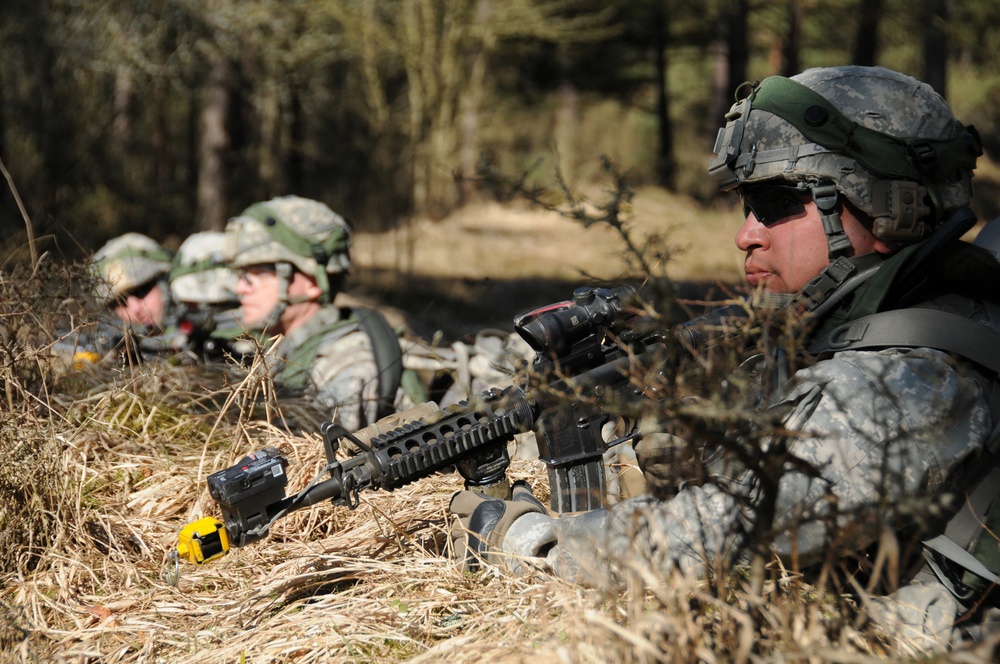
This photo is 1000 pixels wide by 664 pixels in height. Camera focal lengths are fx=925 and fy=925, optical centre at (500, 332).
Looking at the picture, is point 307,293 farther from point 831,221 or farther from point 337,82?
point 337,82

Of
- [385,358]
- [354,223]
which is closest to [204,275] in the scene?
[385,358]

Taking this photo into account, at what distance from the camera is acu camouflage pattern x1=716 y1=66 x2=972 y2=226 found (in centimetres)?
235

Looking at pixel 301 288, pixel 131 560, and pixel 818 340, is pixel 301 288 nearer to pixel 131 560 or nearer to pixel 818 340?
pixel 131 560

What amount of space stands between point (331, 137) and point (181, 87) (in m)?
5.25

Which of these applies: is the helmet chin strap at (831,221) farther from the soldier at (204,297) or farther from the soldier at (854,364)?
the soldier at (204,297)

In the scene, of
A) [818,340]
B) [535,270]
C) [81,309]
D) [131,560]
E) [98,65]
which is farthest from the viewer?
[535,270]

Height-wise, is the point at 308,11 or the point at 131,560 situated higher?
the point at 308,11

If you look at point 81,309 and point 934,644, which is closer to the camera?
point 934,644

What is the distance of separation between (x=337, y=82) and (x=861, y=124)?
19.1 metres

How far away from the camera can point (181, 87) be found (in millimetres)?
14469

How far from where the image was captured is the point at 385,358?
4492mm

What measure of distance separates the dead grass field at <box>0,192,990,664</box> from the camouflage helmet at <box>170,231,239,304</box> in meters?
1.07

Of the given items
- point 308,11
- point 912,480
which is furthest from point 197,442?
point 308,11

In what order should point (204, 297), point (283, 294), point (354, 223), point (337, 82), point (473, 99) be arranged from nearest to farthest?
point (283, 294) → point (204, 297) → point (354, 223) → point (473, 99) → point (337, 82)
